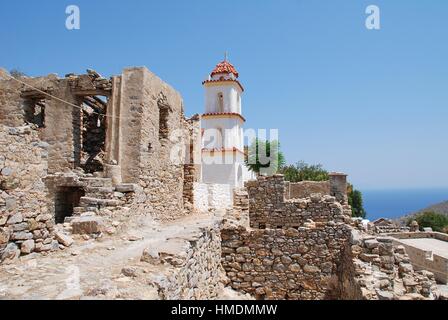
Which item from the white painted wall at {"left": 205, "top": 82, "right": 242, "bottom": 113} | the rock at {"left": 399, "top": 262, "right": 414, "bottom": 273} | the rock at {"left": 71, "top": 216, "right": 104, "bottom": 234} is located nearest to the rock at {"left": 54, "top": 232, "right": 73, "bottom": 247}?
the rock at {"left": 71, "top": 216, "right": 104, "bottom": 234}

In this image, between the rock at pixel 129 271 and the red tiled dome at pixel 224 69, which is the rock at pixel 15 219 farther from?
the red tiled dome at pixel 224 69

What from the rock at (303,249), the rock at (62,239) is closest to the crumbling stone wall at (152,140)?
the rock at (62,239)

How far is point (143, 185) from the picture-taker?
34.4 feet

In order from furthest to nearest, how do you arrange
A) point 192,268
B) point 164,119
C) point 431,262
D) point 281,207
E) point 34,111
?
point 431,262, point 281,207, point 164,119, point 34,111, point 192,268

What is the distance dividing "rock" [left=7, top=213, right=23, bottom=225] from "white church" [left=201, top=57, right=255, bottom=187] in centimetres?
2454

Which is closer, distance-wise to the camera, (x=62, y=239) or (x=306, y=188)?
(x=62, y=239)

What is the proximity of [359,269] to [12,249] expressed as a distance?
6395 mm

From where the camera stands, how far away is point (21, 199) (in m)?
5.41

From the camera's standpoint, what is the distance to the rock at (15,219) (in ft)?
16.9

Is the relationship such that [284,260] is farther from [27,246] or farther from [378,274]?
[27,246]

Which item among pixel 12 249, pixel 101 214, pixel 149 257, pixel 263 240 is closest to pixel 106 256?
pixel 149 257

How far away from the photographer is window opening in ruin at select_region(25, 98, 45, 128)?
11.7 m

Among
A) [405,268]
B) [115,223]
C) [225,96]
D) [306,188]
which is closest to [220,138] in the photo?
[225,96]

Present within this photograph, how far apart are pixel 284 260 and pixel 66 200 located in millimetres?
6563
